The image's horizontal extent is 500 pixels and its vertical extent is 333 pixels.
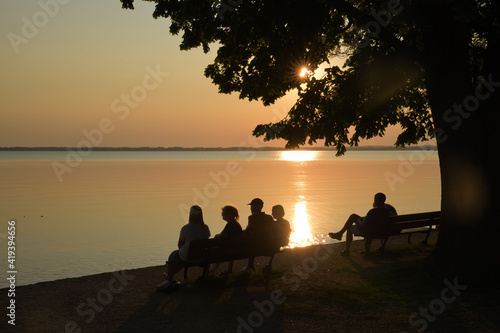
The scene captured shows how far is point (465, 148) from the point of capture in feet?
35.9

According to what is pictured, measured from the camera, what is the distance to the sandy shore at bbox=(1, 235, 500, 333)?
842 cm

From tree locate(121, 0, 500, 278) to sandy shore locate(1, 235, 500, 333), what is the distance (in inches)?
57.8

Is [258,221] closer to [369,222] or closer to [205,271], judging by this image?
[205,271]

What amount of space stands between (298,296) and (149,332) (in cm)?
292

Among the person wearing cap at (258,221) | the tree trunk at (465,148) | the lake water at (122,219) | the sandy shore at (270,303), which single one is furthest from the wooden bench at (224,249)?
the lake water at (122,219)

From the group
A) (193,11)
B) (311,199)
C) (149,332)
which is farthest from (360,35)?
(311,199)

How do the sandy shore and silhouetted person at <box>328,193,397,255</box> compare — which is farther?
silhouetted person at <box>328,193,397,255</box>

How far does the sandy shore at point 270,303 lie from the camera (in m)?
8.42

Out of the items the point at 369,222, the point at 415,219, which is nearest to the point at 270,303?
the point at 369,222

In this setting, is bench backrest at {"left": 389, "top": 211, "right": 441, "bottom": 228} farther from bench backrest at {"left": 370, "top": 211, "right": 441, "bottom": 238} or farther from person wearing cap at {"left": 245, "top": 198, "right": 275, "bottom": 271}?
person wearing cap at {"left": 245, "top": 198, "right": 275, "bottom": 271}

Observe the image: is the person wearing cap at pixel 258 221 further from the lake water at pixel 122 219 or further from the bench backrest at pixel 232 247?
the lake water at pixel 122 219

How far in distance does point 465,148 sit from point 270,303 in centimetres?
481

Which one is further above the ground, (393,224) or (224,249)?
(393,224)

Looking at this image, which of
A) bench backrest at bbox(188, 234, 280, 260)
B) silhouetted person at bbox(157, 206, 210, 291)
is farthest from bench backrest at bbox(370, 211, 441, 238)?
silhouetted person at bbox(157, 206, 210, 291)
